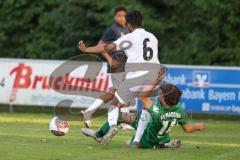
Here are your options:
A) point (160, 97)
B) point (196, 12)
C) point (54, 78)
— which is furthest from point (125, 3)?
point (160, 97)

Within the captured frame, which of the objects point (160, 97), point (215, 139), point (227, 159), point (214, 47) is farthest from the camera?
point (214, 47)

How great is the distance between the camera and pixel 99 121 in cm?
2070

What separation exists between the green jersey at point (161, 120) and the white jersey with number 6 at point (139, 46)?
0.87m

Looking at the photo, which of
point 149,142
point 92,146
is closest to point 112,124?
point 92,146

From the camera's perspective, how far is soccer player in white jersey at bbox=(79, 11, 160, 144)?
44.8 feet

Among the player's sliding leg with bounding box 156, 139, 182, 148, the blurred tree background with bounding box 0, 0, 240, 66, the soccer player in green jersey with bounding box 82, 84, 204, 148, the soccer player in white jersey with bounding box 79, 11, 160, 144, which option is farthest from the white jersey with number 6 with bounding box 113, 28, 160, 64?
the blurred tree background with bounding box 0, 0, 240, 66

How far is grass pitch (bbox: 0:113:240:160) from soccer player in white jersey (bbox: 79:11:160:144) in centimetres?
66

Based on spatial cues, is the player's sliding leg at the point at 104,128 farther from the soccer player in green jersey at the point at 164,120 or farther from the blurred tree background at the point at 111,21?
the blurred tree background at the point at 111,21

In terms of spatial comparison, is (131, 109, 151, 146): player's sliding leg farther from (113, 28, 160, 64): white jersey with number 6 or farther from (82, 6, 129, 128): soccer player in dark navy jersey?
(82, 6, 129, 128): soccer player in dark navy jersey

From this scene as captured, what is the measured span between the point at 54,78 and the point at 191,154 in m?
11.8

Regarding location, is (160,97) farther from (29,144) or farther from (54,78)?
(54,78)

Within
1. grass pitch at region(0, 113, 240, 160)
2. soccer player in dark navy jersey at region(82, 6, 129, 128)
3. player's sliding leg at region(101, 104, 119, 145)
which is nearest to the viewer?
grass pitch at region(0, 113, 240, 160)

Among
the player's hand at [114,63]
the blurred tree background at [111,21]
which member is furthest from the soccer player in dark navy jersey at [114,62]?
the blurred tree background at [111,21]

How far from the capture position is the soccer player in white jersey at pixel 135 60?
13.6 metres
